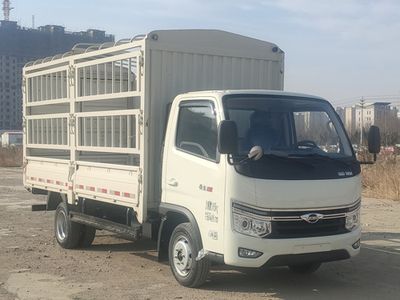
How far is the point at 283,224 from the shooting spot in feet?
20.7

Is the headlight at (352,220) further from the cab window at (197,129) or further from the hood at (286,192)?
the cab window at (197,129)

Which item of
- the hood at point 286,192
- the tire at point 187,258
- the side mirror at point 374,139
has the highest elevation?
the side mirror at point 374,139

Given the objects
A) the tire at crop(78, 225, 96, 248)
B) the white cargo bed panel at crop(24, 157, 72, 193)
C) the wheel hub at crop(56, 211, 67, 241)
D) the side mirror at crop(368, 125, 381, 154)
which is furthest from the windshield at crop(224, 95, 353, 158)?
the wheel hub at crop(56, 211, 67, 241)

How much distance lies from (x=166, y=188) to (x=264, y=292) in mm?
1738

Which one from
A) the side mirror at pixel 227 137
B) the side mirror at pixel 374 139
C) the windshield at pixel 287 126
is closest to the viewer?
the side mirror at pixel 227 137

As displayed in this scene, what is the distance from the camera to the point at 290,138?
6988mm

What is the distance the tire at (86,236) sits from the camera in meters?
9.77

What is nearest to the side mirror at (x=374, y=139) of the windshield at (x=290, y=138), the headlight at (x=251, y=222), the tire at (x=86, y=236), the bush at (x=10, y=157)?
the windshield at (x=290, y=138)

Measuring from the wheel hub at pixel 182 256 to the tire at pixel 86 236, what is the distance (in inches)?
119

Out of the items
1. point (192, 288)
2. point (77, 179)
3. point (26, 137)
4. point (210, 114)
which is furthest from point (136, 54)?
point (26, 137)

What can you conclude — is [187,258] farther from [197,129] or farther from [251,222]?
[197,129]

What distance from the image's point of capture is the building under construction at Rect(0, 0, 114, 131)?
18.8 m

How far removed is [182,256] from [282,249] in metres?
1.35

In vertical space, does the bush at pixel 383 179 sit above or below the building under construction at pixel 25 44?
below
